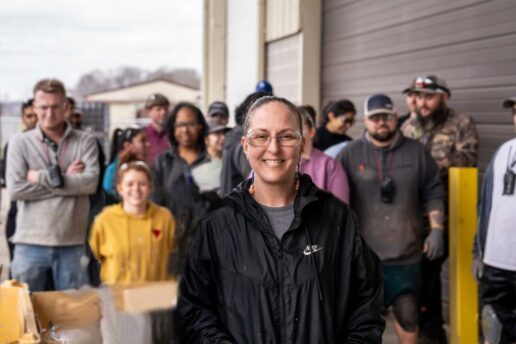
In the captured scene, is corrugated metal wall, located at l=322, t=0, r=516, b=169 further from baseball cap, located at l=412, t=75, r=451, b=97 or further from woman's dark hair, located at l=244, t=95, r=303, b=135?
woman's dark hair, located at l=244, t=95, r=303, b=135

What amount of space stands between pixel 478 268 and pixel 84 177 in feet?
9.42

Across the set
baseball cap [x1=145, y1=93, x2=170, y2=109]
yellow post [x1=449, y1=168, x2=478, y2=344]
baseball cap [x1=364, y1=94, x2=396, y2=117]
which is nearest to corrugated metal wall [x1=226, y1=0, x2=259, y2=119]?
baseball cap [x1=145, y1=93, x2=170, y2=109]

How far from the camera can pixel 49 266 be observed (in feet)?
17.9

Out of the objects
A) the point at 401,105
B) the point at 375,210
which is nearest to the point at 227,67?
the point at 401,105

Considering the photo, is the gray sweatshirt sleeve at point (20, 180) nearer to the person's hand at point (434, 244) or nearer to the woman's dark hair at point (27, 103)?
the person's hand at point (434, 244)

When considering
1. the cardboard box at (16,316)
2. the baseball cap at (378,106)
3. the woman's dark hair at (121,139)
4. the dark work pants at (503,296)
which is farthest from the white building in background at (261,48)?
the cardboard box at (16,316)

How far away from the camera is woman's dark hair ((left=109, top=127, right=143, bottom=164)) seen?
22.2ft

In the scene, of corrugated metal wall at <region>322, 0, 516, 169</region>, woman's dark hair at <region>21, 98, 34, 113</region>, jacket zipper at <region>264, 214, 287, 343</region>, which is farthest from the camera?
woman's dark hair at <region>21, 98, 34, 113</region>

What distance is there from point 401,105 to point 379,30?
45.4 inches

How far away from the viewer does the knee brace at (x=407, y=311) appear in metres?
5.47

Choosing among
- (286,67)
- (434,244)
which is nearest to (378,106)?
(434,244)

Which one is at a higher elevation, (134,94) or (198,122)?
(134,94)

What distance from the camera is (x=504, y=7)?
6.45 meters

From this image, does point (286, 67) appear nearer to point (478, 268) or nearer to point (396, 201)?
point (396, 201)
